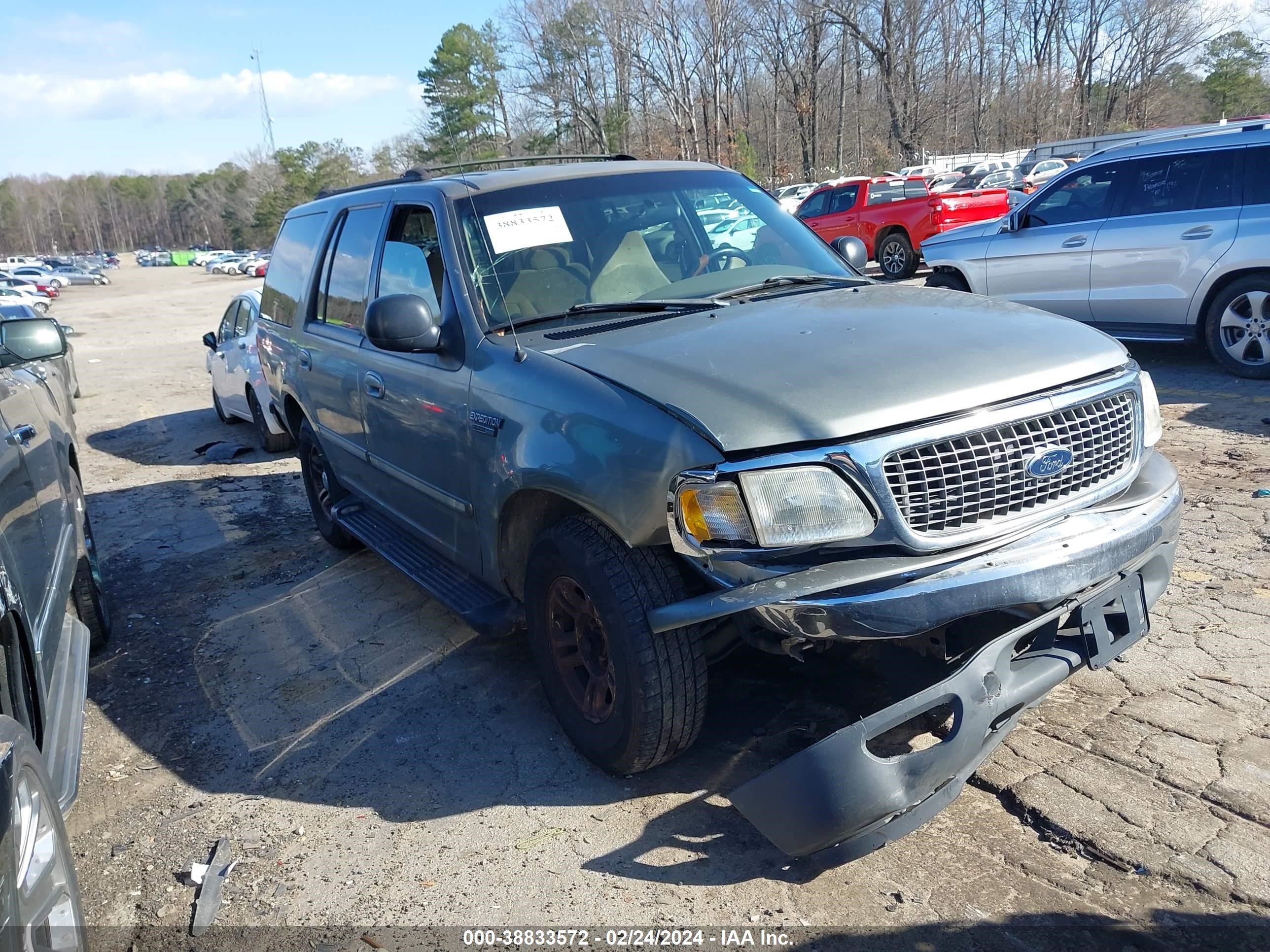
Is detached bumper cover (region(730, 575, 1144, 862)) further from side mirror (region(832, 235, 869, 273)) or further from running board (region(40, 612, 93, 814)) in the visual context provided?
side mirror (region(832, 235, 869, 273))

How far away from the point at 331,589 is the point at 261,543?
1314 millimetres

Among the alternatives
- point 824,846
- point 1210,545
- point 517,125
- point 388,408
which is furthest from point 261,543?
point 517,125

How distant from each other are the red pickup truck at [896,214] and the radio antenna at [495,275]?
503 inches

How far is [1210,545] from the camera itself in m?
→ 4.71

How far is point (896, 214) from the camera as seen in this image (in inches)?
652

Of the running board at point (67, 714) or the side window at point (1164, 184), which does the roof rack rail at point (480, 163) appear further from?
the side window at point (1164, 184)

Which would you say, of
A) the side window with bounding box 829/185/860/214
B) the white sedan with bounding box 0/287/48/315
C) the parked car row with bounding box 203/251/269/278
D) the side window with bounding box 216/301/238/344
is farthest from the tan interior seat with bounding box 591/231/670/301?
the parked car row with bounding box 203/251/269/278

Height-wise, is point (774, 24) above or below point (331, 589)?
above

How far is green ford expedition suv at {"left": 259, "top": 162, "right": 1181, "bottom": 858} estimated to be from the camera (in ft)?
8.16

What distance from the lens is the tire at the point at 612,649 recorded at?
278 centimetres

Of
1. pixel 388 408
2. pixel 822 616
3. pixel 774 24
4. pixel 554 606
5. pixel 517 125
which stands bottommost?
pixel 554 606

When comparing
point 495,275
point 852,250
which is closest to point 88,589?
point 495,275

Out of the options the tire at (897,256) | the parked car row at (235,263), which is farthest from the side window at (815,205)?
the parked car row at (235,263)

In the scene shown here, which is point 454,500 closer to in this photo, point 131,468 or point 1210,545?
point 1210,545
